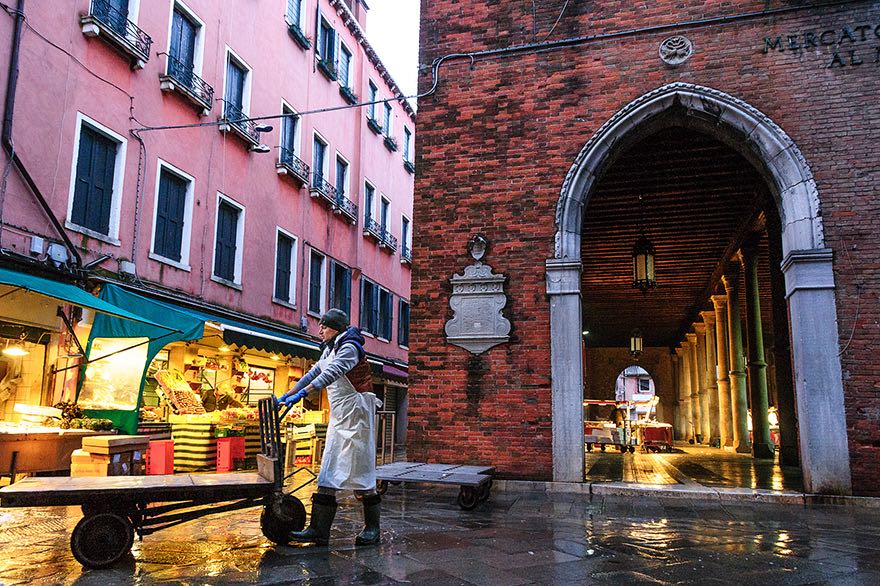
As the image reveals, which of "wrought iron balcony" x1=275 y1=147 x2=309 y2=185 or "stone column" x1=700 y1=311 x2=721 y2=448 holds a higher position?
"wrought iron balcony" x1=275 y1=147 x2=309 y2=185

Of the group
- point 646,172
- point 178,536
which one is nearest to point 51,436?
point 178,536

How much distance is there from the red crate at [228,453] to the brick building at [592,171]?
11.9 feet

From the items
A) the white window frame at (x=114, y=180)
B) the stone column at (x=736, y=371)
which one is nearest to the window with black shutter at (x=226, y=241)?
the white window frame at (x=114, y=180)

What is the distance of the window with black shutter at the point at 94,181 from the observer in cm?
→ 1054

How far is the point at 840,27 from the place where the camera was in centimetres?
873

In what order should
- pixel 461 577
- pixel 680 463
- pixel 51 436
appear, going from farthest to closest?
pixel 680 463
pixel 51 436
pixel 461 577

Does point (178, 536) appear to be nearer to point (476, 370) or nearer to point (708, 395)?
point (476, 370)

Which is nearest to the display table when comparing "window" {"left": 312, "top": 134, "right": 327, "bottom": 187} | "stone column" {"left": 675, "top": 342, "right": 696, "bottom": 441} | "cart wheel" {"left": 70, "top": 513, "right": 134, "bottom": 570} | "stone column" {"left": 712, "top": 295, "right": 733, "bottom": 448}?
"cart wheel" {"left": 70, "top": 513, "right": 134, "bottom": 570}

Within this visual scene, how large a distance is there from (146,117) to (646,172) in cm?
881

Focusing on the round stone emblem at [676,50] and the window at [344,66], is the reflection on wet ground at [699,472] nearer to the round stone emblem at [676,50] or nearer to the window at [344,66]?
the round stone emblem at [676,50]

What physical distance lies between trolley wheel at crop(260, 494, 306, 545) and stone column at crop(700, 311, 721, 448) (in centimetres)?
1900

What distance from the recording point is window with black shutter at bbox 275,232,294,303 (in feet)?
53.6

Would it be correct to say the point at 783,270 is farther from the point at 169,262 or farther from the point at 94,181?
the point at 94,181

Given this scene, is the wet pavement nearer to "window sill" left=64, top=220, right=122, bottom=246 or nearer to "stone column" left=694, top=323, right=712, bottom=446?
"window sill" left=64, top=220, right=122, bottom=246
